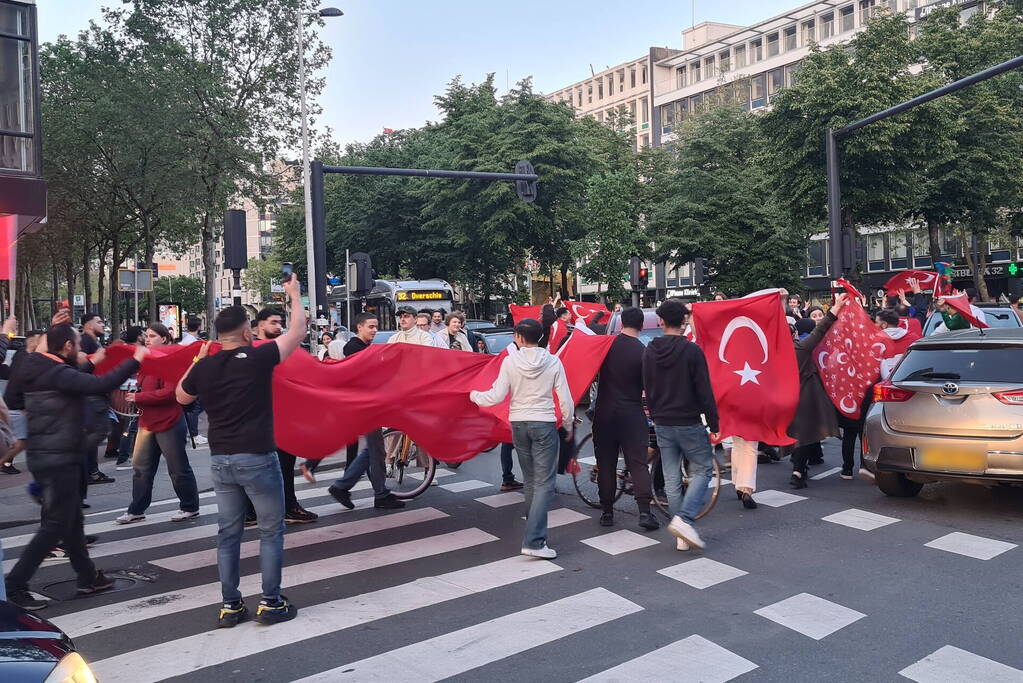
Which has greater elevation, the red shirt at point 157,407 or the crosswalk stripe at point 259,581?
the red shirt at point 157,407

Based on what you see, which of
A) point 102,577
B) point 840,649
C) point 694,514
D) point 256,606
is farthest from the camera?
point 694,514

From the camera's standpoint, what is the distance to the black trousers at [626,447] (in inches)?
329

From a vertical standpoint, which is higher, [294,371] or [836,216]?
[836,216]

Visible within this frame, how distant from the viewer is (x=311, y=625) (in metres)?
6.02

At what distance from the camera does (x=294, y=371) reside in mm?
8445

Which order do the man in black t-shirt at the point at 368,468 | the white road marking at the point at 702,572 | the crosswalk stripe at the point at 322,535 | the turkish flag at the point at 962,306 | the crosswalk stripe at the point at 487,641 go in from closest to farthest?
the crosswalk stripe at the point at 487,641
the white road marking at the point at 702,572
the crosswalk stripe at the point at 322,535
the man in black t-shirt at the point at 368,468
the turkish flag at the point at 962,306

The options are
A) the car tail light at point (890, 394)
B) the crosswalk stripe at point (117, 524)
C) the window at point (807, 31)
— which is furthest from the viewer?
the window at point (807, 31)

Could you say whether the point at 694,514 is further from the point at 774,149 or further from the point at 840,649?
the point at 774,149

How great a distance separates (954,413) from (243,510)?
19.3 feet

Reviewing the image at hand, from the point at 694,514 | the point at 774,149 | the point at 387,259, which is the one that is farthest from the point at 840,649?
the point at 387,259

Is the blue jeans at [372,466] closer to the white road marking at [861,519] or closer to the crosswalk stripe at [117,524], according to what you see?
the crosswalk stripe at [117,524]

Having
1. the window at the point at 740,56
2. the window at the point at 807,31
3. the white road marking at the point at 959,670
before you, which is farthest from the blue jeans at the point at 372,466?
the window at the point at 740,56

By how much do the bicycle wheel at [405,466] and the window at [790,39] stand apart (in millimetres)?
66164

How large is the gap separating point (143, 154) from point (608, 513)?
28543mm
